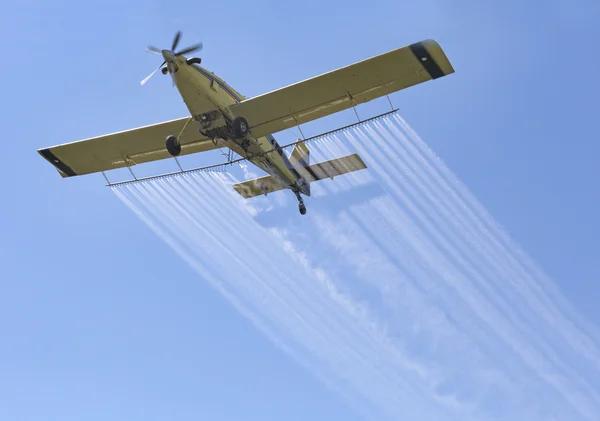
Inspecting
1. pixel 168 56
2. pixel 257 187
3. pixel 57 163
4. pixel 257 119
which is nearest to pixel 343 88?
pixel 257 119

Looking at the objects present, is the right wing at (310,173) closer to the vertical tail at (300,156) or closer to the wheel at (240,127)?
the vertical tail at (300,156)

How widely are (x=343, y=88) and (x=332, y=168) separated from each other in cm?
401

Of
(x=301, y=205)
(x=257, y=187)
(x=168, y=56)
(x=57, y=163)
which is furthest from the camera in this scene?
(x=257, y=187)

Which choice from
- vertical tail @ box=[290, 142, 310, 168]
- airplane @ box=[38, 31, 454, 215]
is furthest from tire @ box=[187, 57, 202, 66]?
vertical tail @ box=[290, 142, 310, 168]

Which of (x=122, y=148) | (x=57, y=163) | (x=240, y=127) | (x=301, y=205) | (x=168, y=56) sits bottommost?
(x=57, y=163)

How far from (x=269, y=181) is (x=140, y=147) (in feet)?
16.6

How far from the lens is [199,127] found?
85.0 feet

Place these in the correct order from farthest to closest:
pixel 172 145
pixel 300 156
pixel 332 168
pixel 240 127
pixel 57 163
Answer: pixel 57 163, pixel 300 156, pixel 332 168, pixel 240 127, pixel 172 145

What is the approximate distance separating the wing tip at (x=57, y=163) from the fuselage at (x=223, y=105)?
6873 mm

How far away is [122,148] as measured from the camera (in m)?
29.6

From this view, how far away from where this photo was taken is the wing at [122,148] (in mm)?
28438

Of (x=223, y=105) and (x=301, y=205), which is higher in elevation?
(x=223, y=105)

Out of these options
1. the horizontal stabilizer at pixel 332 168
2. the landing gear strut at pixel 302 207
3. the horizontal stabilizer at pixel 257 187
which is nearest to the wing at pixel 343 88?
the horizontal stabilizer at pixel 332 168

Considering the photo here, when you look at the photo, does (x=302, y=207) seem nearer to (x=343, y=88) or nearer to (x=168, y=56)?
(x=343, y=88)
